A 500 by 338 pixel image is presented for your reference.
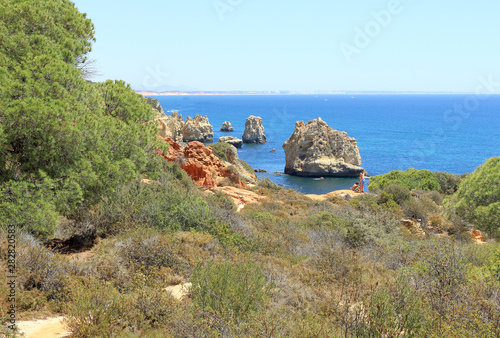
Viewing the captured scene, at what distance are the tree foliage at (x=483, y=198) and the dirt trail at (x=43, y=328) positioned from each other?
15.3 meters

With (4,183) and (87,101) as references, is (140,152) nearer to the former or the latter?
(87,101)

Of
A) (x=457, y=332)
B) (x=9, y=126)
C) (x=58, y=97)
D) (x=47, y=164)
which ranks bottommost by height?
(x=457, y=332)

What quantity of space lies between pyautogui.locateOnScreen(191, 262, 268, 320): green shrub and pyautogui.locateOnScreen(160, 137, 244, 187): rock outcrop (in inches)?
659

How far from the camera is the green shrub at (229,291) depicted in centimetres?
525

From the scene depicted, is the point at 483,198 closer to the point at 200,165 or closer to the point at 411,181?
the point at 200,165

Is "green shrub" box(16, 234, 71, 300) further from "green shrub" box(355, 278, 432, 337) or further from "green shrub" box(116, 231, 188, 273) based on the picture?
A: "green shrub" box(355, 278, 432, 337)

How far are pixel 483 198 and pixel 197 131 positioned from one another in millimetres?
78605

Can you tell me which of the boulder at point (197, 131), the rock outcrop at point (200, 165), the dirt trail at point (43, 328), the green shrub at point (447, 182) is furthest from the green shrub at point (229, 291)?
the boulder at point (197, 131)

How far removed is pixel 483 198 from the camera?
51.7 feet

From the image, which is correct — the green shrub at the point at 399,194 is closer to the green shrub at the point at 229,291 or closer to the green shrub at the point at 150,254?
the green shrub at the point at 150,254

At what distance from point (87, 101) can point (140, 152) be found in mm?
1964

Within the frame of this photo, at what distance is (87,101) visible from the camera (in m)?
10.2

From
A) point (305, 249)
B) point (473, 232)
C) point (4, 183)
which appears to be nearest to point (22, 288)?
point (4, 183)

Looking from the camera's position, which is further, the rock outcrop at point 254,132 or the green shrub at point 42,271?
the rock outcrop at point 254,132
